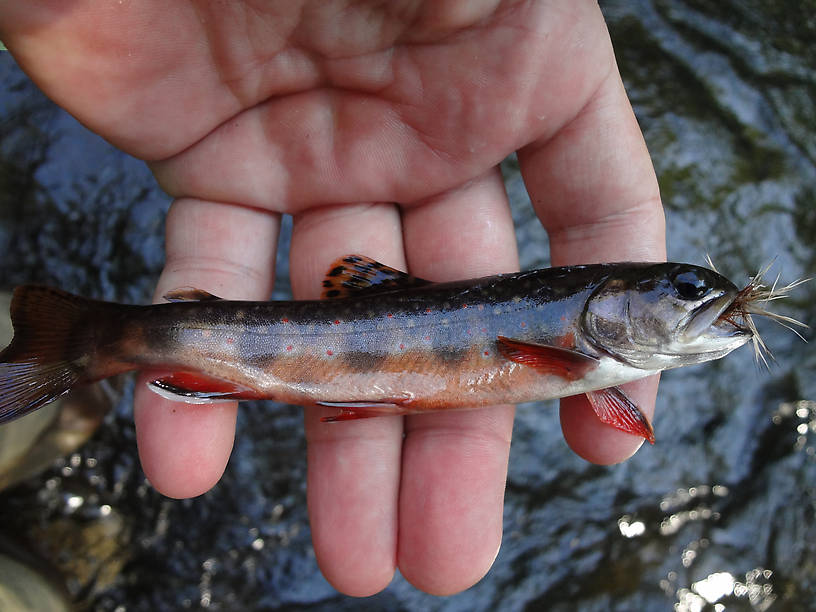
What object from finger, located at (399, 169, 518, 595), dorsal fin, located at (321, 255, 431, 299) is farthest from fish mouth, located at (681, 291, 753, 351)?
dorsal fin, located at (321, 255, 431, 299)

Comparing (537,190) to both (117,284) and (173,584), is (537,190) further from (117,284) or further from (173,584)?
(173,584)

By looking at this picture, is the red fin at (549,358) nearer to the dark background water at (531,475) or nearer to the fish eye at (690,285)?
the fish eye at (690,285)

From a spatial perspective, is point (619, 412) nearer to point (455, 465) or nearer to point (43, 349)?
point (455, 465)

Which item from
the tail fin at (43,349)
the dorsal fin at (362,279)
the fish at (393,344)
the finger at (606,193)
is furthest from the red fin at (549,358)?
the tail fin at (43,349)

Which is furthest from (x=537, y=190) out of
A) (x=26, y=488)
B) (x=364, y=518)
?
(x=26, y=488)

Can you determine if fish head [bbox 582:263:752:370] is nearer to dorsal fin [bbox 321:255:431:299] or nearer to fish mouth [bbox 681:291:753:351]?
fish mouth [bbox 681:291:753:351]

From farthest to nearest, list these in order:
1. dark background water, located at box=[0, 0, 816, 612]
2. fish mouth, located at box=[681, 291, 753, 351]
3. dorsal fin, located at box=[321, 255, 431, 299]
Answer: dark background water, located at box=[0, 0, 816, 612]
dorsal fin, located at box=[321, 255, 431, 299]
fish mouth, located at box=[681, 291, 753, 351]

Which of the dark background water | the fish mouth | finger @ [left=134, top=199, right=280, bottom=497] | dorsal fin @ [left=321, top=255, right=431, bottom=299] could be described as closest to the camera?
the fish mouth
